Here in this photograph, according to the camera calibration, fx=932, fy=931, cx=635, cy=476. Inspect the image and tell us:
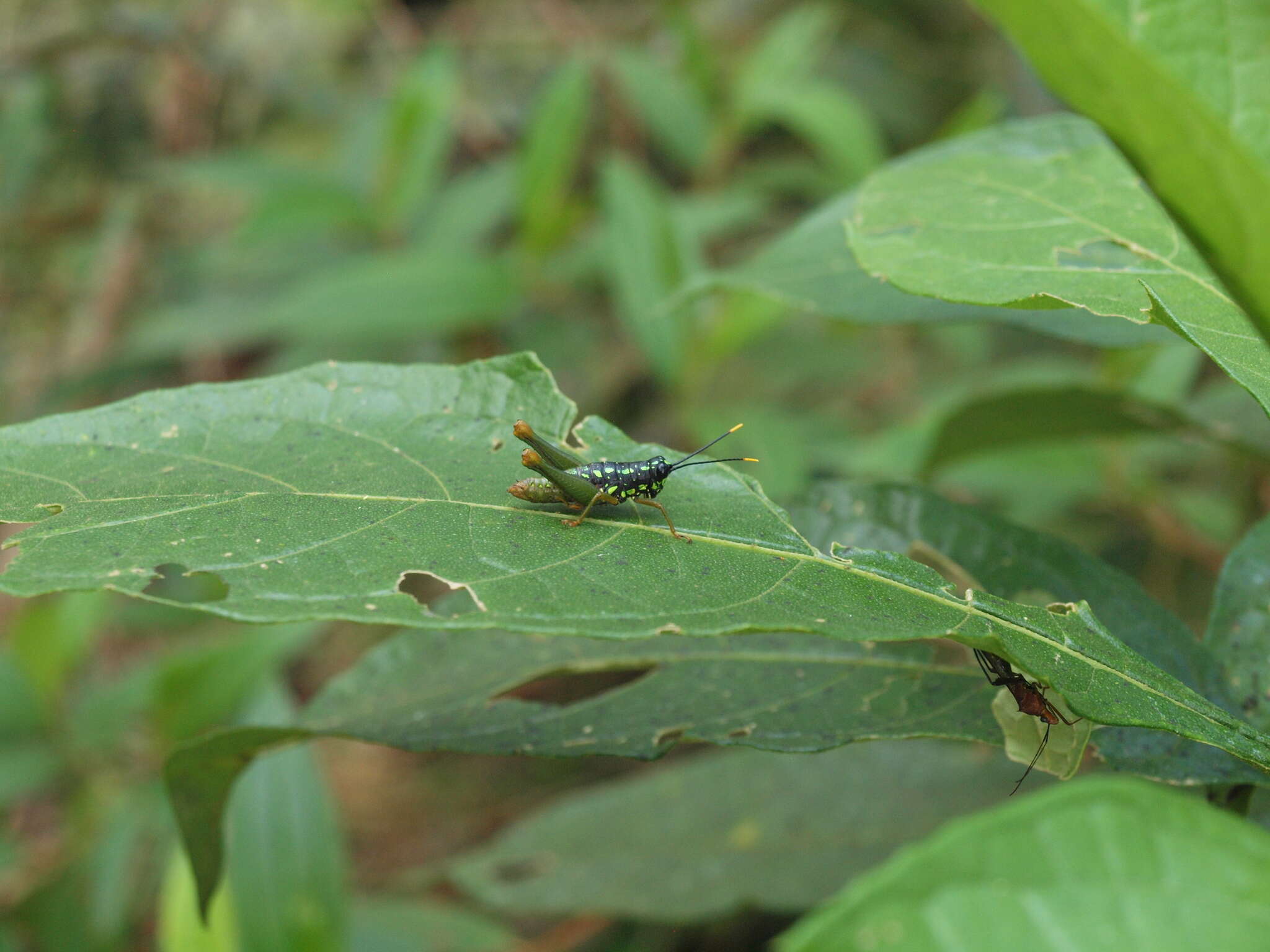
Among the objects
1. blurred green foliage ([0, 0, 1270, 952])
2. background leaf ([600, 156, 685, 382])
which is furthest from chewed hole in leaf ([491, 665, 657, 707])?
background leaf ([600, 156, 685, 382])

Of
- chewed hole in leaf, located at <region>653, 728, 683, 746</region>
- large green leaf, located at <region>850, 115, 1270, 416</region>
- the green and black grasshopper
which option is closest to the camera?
large green leaf, located at <region>850, 115, 1270, 416</region>

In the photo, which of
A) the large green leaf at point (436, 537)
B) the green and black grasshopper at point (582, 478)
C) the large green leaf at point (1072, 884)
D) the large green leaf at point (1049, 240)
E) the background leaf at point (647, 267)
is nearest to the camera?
the large green leaf at point (1072, 884)

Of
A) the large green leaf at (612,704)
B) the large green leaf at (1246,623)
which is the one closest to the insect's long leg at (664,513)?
the large green leaf at (612,704)

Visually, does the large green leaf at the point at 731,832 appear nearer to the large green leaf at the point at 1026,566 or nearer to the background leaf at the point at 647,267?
the large green leaf at the point at 1026,566

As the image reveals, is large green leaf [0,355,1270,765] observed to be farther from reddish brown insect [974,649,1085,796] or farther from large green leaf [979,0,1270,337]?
large green leaf [979,0,1270,337]

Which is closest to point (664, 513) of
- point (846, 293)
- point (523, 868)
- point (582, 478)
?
point (582, 478)

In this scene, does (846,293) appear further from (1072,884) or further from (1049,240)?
(1072,884)
